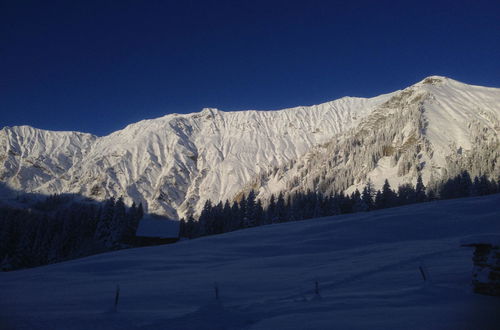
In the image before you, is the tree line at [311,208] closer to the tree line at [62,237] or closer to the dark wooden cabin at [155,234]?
the dark wooden cabin at [155,234]

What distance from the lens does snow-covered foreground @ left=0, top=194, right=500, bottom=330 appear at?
33.0 feet

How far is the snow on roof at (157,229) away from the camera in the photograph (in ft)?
227

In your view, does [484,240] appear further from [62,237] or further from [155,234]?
[62,237]

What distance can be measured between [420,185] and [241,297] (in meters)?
81.9

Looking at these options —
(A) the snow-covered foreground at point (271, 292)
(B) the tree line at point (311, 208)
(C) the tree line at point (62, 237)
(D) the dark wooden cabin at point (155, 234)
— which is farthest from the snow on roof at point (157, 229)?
(A) the snow-covered foreground at point (271, 292)

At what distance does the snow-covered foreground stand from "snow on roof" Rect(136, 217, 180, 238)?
130 feet

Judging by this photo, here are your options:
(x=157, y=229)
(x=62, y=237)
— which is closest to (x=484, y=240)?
(x=157, y=229)

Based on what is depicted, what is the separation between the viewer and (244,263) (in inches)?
971

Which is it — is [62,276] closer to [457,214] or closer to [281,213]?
[457,214]

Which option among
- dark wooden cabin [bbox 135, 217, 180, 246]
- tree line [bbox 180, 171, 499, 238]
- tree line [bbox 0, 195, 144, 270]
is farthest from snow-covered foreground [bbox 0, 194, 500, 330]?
tree line [bbox 180, 171, 499, 238]

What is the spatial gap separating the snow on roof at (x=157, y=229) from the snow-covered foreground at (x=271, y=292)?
39.6m

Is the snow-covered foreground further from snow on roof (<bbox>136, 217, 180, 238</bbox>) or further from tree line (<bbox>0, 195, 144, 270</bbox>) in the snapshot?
tree line (<bbox>0, 195, 144, 270</bbox>)

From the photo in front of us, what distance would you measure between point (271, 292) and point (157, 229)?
59.0 m

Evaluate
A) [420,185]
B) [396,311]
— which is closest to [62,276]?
[396,311]
